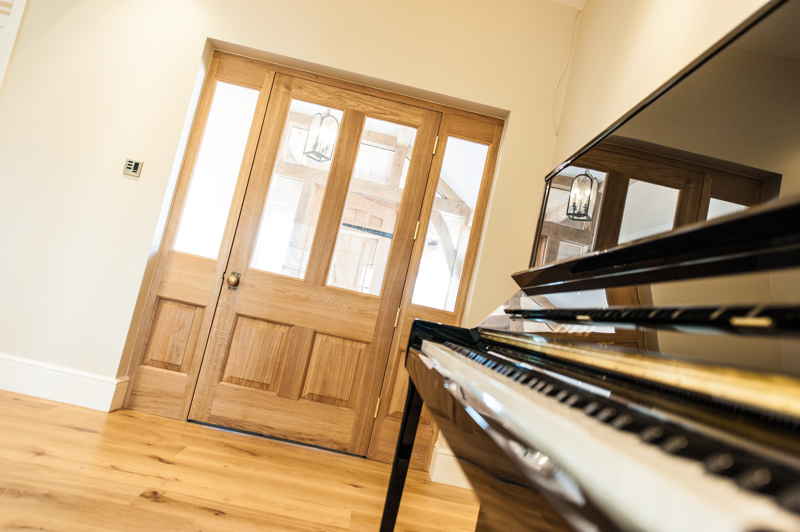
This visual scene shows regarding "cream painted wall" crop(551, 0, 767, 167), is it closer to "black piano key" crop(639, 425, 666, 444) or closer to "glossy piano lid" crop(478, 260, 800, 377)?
"glossy piano lid" crop(478, 260, 800, 377)

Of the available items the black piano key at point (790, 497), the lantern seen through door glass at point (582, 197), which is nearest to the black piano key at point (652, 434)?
the black piano key at point (790, 497)

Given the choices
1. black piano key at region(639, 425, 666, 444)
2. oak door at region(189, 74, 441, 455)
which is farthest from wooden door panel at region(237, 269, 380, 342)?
black piano key at region(639, 425, 666, 444)

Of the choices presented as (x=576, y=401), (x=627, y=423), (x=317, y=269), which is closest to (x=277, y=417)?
(x=317, y=269)

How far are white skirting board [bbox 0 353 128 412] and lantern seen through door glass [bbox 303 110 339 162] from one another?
1.61 meters

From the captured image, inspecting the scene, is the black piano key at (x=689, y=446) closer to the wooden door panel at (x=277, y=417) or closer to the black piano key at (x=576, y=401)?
the black piano key at (x=576, y=401)

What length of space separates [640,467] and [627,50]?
2.30m

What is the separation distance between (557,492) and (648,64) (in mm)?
2045

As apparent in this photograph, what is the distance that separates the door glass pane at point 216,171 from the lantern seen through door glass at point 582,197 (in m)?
2.01

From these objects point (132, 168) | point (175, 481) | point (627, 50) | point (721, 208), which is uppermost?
point (627, 50)

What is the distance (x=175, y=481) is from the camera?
1.87 m

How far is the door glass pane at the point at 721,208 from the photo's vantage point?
72 cm

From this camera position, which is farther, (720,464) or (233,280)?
(233,280)

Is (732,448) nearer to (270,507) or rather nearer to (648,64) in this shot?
(270,507)

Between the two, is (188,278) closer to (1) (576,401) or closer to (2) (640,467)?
(1) (576,401)
